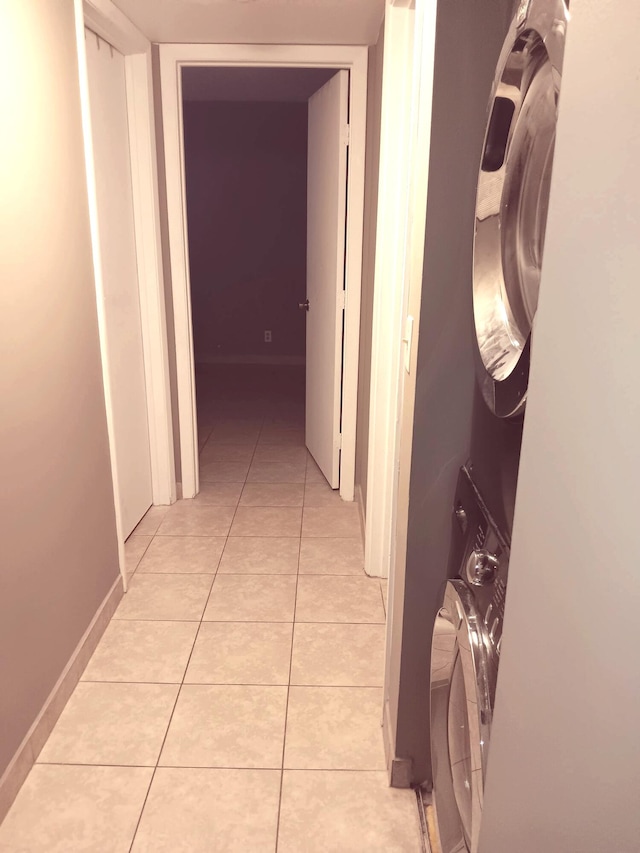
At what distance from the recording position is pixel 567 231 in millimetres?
464

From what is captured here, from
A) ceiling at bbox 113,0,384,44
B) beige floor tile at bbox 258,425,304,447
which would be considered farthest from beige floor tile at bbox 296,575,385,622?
ceiling at bbox 113,0,384,44

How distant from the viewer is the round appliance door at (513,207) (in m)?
0.87

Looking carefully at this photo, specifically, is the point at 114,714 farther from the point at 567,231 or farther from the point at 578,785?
the point at 567,231

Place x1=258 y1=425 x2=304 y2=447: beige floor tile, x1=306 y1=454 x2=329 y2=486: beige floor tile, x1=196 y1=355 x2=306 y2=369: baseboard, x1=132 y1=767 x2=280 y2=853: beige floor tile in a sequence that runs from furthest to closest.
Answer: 1. x1=196 y1=355 x2=306 y2=369: baseboard
2. x1=258 y1=425 x2=304 y2=447: beige floor tile
3. x1=306 y1=454 x2=329 y2=486: beige floor tile
4. x1=132 y1=767 x2=280 y2=853: beige floor tile

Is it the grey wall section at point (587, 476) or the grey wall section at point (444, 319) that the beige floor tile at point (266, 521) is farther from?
the grey wall section at point (587, 476)

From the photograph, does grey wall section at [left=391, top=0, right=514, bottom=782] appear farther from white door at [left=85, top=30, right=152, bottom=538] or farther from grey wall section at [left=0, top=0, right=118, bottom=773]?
white door at [left=85, top=30, right=152, bottom=538]

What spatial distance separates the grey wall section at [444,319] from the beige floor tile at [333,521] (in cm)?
147

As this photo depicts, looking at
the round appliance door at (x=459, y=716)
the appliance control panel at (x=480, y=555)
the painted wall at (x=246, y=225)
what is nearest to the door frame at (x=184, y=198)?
the appliance control panel at (x=480, y=555)

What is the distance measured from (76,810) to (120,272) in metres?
1.98

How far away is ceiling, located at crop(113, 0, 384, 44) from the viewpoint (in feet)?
7.58

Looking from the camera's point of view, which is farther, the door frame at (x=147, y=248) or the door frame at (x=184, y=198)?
the door frame at (x=184, y=198)

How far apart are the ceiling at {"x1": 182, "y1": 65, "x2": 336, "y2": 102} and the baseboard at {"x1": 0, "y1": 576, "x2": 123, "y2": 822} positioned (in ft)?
11.2

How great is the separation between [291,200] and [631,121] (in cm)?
590

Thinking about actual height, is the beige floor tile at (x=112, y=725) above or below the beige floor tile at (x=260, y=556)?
below
